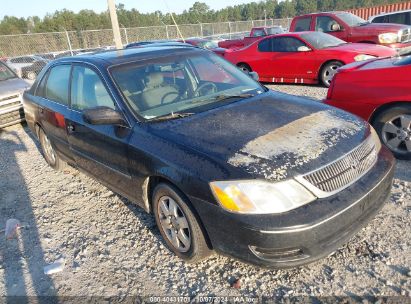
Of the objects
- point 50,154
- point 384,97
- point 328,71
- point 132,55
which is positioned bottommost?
point 50,154

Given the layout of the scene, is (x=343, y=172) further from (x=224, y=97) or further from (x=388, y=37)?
(x=388, y=37)

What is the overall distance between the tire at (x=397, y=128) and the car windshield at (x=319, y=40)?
4.63 m

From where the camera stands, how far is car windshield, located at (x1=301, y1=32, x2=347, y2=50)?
8.31m

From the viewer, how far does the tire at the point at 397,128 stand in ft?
13.0

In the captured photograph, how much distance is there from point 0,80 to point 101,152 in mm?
6591

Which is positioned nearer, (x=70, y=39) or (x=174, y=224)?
(x=174, y=224)

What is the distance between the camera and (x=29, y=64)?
53.3ft

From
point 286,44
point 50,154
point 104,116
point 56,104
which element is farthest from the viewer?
point 286,44

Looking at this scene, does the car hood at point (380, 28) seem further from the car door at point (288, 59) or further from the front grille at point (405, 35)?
the car door at point (288, 59)

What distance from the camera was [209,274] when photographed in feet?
8.91

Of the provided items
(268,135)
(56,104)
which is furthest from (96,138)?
(268,135)

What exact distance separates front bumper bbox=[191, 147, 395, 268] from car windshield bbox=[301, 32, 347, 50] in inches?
260

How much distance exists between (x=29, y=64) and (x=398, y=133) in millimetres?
16591

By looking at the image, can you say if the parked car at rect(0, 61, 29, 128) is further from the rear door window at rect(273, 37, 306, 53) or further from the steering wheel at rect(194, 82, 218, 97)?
the rear door window at rect(273, 37, 306, 53)
